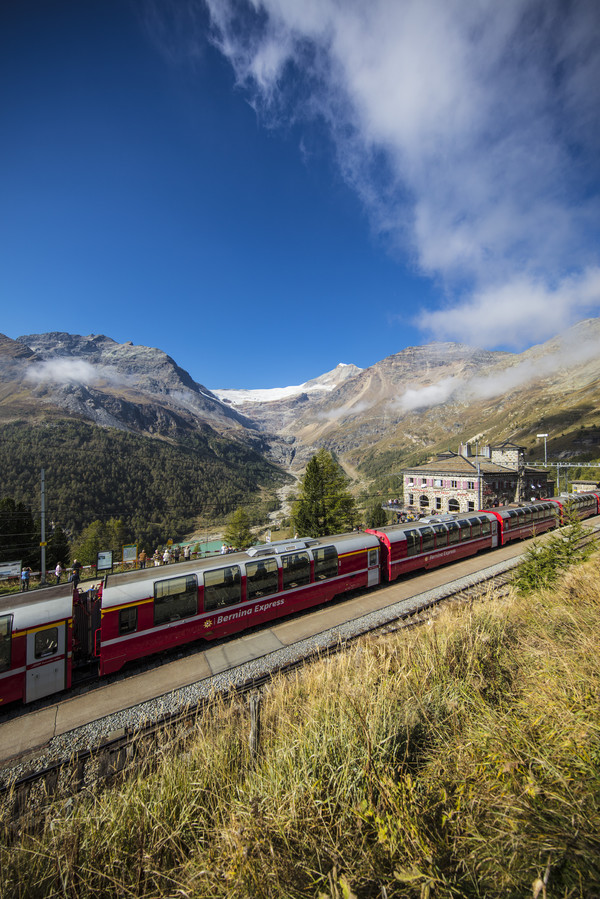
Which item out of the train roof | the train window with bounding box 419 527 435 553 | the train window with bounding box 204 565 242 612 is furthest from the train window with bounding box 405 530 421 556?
the train roof

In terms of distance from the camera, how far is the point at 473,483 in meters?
42.3

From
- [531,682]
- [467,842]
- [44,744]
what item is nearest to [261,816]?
[467,842]

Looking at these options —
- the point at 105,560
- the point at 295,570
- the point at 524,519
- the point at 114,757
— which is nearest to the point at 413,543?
the point at 295,570

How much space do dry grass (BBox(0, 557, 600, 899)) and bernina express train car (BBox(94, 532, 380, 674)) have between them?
24.4 ft

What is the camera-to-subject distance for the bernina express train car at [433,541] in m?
18.3

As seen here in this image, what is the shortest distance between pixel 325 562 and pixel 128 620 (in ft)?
26.9

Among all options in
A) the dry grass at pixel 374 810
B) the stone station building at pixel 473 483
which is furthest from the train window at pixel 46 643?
the stone station building at pixel 473 483

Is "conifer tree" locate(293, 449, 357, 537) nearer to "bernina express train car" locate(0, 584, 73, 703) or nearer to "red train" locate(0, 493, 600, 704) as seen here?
"red train" locate(0, 493, 600, 704)

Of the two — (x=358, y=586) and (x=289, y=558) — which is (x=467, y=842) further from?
(x=358, y=586)

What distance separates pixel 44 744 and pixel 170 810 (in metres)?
8.11

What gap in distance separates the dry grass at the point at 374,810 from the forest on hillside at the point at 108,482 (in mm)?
98250

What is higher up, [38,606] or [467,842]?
[467,842]

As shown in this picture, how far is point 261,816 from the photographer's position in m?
2.74

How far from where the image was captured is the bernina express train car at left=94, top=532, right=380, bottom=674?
10703mm
